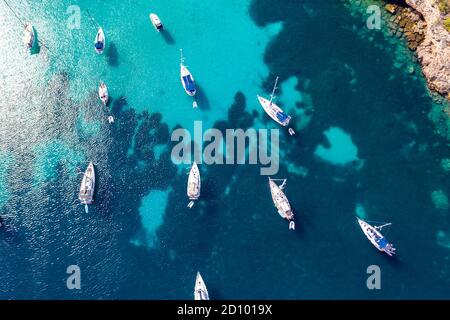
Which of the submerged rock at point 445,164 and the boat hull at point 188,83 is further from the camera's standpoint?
the boat hull at point 188,83

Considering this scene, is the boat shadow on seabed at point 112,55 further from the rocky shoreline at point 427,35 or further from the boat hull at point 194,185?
the rocky shoreline at point 427,35

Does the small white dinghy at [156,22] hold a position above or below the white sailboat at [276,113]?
above

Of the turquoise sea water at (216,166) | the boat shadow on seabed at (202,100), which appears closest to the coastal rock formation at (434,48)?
the turquoise sea water at (216,166)

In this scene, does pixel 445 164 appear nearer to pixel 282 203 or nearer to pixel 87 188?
pixel 282 203

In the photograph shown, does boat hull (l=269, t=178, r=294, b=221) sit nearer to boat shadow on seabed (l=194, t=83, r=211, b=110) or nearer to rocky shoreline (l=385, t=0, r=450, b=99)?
boat shadow on seabed (l=194, t=83, r=211, b=110)

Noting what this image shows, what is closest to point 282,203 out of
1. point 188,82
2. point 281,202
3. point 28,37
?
point 281,202
